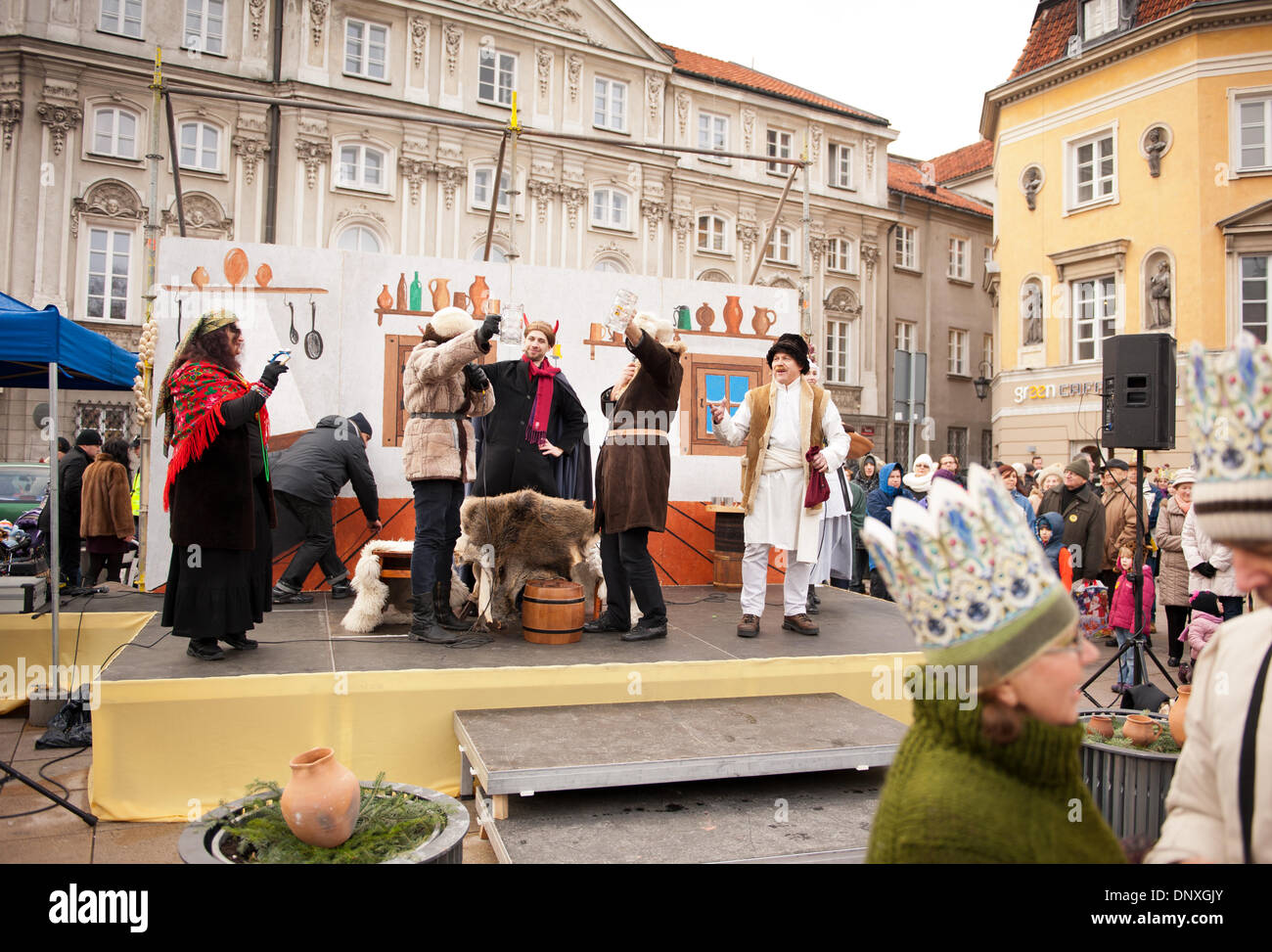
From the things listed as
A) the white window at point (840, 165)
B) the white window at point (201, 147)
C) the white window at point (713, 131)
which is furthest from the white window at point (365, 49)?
the white window at point (840, 165)

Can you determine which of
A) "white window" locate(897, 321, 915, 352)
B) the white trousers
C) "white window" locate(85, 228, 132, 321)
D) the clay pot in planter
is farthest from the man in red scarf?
"white window" locate(897, 321, 915, 352)

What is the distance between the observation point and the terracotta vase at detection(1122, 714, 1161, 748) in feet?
11.6

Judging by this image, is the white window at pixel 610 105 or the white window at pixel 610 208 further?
the white window at pixel 610 105

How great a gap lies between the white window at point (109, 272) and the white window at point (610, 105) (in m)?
12.5

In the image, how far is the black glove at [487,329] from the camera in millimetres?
4875

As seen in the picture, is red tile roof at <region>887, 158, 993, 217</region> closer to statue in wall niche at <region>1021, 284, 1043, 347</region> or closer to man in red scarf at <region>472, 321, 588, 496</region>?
statue in wall niche at <region>1021, 284, 1043, 347</region>

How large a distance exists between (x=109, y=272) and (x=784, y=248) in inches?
739

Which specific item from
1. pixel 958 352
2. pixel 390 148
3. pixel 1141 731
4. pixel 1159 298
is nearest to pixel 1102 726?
pixel 1141 731

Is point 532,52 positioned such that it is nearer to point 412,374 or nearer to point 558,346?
point 558,346

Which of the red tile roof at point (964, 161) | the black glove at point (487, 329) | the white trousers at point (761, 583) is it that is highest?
the red tile roof at point (964, 161)

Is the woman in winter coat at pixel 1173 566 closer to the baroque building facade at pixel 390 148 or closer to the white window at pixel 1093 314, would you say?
the baroque building facade at pixel 390 148

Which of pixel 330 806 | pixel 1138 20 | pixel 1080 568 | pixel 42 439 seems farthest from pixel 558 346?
pixel 1138 20
